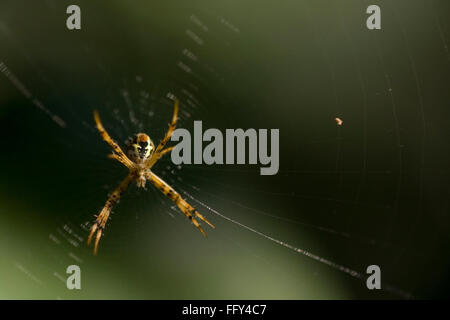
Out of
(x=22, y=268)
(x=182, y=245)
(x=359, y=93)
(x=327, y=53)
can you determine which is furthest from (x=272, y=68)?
(x=22, y=268)

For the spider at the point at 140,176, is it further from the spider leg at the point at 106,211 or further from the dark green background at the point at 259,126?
the dark green background at the point at 259,126

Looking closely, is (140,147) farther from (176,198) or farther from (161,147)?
(176,198)

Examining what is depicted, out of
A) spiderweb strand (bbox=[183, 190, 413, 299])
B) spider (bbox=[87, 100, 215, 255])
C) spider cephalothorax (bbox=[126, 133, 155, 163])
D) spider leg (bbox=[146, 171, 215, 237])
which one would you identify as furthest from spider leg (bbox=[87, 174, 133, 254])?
spiderweb strand (bbox=[183, 190, 413, 299])

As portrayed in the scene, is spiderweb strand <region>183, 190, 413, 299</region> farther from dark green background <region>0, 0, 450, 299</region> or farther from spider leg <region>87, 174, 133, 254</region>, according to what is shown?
spider leg <region>87, 174, 133, 254</region>

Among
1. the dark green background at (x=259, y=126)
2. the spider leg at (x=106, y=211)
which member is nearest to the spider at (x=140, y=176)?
the spider leg at (x=106, y=211)

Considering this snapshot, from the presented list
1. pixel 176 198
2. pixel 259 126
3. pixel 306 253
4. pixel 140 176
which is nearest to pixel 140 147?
pixel 140 176

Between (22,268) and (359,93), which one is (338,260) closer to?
(359,93)
